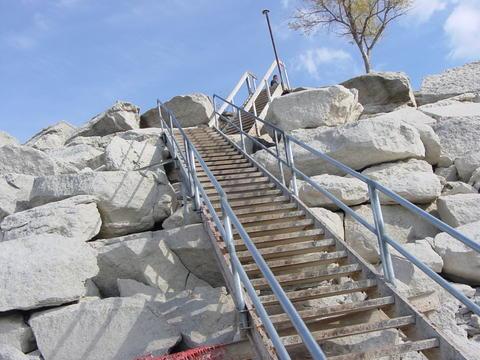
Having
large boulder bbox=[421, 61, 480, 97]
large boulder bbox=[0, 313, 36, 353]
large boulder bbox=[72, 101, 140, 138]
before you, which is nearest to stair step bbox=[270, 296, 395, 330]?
large boulder bbox=[0, 313, 36, 353]

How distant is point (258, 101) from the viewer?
1980 centimetres

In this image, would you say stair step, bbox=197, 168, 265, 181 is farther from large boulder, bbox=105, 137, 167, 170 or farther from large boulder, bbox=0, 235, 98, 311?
large boulder, bbox=0, 235, 98, 311

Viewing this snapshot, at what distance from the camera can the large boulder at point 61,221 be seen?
8.66m

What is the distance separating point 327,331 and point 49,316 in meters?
3.84

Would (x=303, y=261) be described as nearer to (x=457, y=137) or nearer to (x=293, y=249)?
(x=293, y=249)

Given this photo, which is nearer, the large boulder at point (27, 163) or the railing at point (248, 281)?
the railing at point (248, 281)

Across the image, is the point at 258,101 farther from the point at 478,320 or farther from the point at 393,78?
the point at 478,320

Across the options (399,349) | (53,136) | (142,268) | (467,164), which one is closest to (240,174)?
(142,268)

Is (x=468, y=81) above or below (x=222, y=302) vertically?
above

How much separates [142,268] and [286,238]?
8.49ft

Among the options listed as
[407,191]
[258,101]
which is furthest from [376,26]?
[407,191]

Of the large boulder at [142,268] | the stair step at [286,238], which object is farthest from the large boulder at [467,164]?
the large boulder at [142,268]

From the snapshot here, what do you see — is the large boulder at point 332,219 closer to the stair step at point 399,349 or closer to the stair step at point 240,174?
the stair step at point 240,174

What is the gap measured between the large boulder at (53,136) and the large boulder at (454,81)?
41.8 feet
